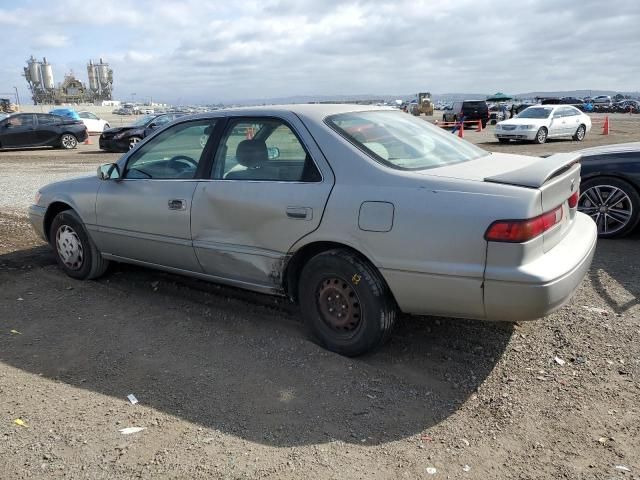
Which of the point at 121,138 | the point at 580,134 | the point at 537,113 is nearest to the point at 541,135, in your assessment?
the point at 537,113

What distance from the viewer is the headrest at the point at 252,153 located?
12.9ft

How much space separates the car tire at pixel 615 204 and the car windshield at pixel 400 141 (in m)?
2.72

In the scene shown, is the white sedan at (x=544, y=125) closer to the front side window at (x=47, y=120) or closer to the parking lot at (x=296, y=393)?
the front side window at (x=47, y=120)

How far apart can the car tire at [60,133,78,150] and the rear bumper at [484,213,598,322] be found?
21.2m

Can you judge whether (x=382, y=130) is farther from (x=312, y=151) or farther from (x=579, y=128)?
(x=579, y=128)

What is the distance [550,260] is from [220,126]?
252 cm

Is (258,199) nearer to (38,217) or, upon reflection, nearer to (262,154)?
(262,154)

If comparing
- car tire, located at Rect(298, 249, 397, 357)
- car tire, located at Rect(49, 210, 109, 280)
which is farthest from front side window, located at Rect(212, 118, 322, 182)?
car tire, located at Rect(49, 210, 109, 280)

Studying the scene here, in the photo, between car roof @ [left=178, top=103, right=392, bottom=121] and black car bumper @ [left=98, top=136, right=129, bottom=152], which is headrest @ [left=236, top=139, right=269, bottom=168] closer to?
car roof @ [left=178, top=103, right=392, bottom=121]

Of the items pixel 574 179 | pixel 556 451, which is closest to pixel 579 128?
pixel 574 179

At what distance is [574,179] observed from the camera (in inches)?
143

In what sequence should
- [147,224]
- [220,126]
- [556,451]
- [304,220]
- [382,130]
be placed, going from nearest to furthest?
[556,451] → [304,220] → [382,130] → [220,126] → [147,224]

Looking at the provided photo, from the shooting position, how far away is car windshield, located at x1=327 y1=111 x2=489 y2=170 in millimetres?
3498

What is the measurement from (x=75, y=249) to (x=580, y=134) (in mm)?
21585
